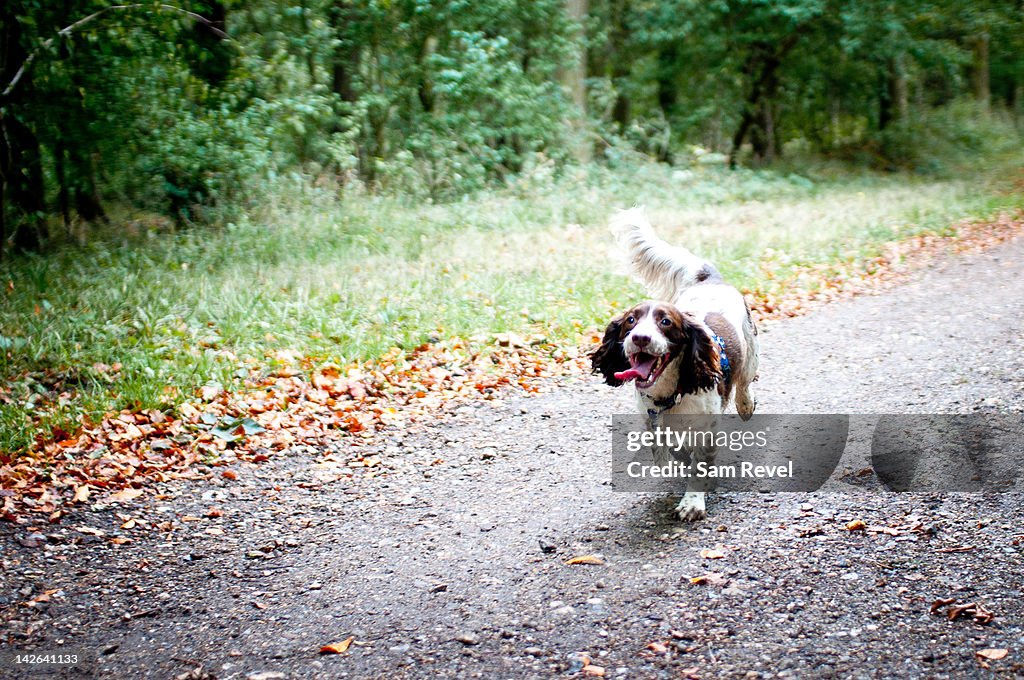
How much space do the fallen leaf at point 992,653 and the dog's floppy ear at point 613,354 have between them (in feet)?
6.56

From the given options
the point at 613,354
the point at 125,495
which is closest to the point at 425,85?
the point at 125,495

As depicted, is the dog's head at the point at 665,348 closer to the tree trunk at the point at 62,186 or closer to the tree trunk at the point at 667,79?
the tree trunk at the point at 62,186

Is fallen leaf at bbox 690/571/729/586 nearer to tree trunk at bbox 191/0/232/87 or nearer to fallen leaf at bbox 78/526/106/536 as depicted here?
fallen leaf at bbox 78/526/106/536

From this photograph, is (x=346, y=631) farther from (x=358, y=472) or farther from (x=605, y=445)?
(x=605, y=445)

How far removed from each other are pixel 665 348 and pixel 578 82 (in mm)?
15748

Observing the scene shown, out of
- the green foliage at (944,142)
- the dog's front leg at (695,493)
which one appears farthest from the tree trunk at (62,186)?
the green foliage at (944,142)

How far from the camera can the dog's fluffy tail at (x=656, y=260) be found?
18.2 ft

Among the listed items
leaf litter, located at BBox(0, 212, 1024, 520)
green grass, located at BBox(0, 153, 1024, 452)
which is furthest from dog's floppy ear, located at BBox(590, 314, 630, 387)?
green grass, located at BBox(0, 153, 1024, 452)

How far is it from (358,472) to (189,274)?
511 centimetres

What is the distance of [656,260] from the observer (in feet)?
18.5

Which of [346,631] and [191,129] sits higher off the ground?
[191,129]

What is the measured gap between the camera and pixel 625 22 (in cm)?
2133

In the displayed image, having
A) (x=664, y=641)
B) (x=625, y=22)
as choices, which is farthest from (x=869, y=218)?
(x=664, y=641)

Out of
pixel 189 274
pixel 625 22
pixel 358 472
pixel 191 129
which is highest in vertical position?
pixel 625 22
